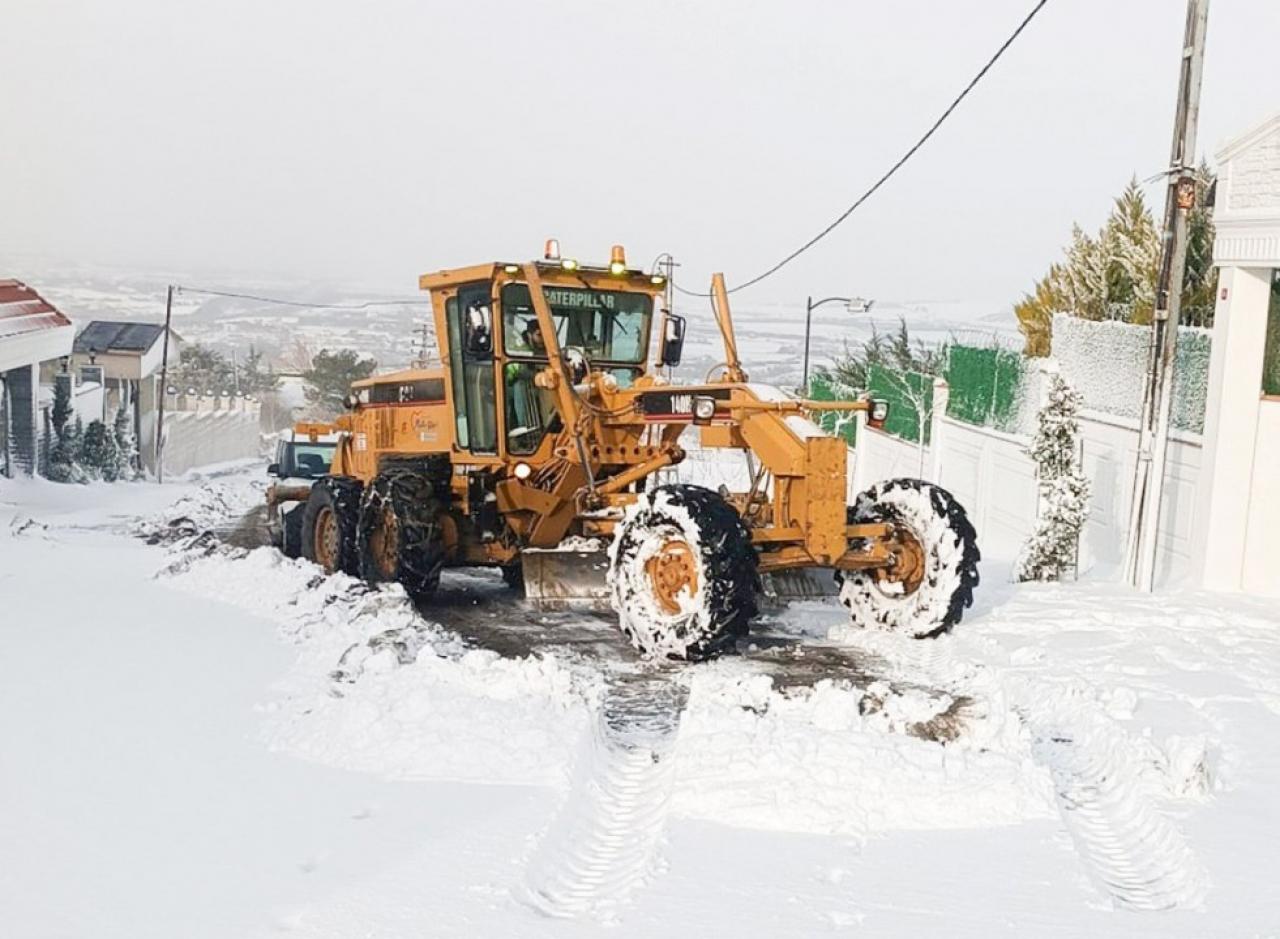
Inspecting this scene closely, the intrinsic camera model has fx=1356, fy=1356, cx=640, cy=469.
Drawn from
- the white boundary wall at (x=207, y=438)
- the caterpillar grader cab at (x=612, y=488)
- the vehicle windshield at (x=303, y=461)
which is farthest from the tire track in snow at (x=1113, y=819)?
the white boundary wall at (x=207, y=438)

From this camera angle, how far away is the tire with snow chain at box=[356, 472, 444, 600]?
36.3ft

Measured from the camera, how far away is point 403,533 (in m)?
11.0

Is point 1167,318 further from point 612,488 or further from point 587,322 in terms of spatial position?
point 612,488

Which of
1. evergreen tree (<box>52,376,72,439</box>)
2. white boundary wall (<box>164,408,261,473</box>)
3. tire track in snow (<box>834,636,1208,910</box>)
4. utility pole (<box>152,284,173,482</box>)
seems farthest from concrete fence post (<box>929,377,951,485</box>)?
white boundary wall (<box>164,408,261,473</box>)

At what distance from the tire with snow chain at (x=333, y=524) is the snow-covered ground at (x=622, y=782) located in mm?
2771

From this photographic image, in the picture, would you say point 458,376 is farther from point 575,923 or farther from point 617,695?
point 575,923

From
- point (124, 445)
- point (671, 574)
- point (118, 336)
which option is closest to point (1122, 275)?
point (671, 574)

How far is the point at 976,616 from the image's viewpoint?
1030cm

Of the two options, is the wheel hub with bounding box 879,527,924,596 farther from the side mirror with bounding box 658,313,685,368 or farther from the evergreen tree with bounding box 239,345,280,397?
the evergreen tree with bounding box 239,345,280,397

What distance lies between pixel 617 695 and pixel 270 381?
243ft

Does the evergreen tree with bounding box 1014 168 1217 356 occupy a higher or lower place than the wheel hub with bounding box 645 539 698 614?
higher

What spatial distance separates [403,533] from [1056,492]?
19.4 feet

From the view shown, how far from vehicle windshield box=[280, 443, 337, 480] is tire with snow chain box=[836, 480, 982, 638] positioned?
1430 centimetres

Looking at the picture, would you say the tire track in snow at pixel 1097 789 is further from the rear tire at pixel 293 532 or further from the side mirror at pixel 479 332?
the rear tire at pixel 293 532
